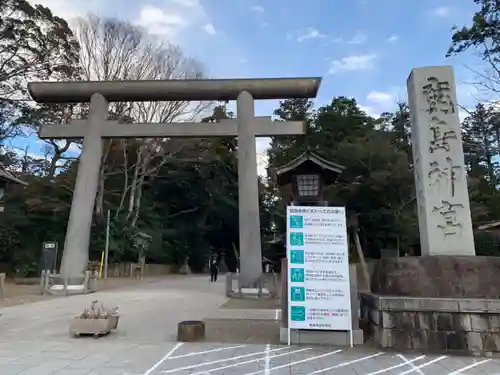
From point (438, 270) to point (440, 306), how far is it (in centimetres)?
56

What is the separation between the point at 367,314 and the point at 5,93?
22000mm

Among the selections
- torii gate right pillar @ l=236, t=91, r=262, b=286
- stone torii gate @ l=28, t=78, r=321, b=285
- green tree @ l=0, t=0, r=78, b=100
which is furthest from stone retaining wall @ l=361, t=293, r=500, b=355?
green tree @ l=0, t=0, r=78, b=100

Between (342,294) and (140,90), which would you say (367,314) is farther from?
(140,90)

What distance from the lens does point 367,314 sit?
6879 mm

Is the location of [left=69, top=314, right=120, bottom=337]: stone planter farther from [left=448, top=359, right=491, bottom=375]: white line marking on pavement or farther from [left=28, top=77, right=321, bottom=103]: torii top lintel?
[left=28, top=77, right=321, bottom=103]: torii top lintel

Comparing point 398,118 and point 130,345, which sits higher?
point 398,118

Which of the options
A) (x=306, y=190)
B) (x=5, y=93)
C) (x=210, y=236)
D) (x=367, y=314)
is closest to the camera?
(x=367, y=314)

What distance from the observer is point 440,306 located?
19.1 feet

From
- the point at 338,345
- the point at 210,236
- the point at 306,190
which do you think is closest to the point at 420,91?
the point at 306,190

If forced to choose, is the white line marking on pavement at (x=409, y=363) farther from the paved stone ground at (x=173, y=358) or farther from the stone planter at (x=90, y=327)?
the stone planter at (x=90, y=327)

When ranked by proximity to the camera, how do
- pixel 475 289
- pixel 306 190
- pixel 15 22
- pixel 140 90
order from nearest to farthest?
pixel 475 289 → pixel 306 190 → pixel 140 90 → pixel 15 22

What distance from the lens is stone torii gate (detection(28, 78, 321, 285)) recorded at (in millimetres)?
14383

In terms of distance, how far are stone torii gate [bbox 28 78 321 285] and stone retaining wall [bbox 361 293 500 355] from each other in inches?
331

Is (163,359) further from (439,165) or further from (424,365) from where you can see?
(439,165)
